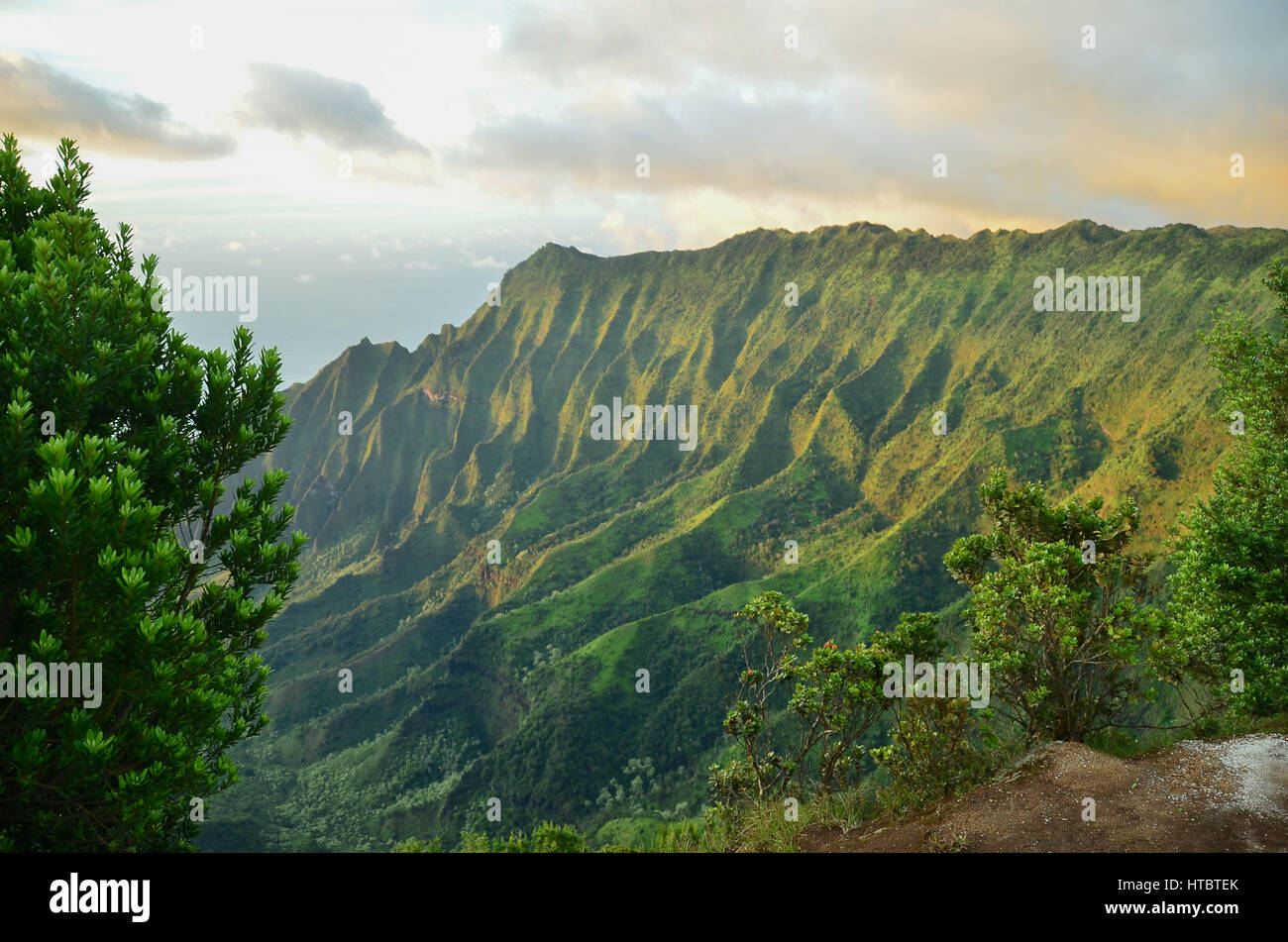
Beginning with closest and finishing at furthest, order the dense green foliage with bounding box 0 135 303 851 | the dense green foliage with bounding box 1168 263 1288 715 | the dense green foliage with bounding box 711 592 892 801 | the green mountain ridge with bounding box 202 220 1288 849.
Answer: the dense green foliage with bounding box 0 135 303 851 < the dense green foliage with bounding box 711 592 892 801 < the dense green foliage with bounding box 1168 263 1288 715 < the green mountain ridge with bounding box 202 220 1288 849

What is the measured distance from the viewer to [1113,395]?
92125mm

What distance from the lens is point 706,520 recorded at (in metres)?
113

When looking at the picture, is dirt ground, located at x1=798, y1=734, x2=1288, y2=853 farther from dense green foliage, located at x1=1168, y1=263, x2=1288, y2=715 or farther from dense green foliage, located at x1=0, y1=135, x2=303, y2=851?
dense green foliage, located at x1=0, y1=135, x2=303, y2=851

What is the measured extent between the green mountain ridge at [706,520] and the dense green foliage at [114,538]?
61.6m

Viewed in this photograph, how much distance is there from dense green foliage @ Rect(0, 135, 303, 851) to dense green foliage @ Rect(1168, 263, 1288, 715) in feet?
53.2

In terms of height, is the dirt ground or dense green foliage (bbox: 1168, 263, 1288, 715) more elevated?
dense green foliage (bbox: 1168, 263, 1288, 715)

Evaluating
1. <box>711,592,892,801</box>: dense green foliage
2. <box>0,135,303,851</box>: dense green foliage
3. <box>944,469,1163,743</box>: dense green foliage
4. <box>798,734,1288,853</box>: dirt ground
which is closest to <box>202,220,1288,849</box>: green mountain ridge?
<box>711,592,892,801</box>: dense green foliage

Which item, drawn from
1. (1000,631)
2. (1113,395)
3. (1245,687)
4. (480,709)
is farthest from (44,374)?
(1113,395)

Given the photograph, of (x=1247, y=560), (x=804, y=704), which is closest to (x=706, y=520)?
(x=1247, y=560)

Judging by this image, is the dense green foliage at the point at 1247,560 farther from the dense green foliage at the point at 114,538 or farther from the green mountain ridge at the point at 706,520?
the green mountain ridge at the point at 706,520

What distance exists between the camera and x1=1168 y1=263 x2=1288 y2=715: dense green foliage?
1380 centimetres

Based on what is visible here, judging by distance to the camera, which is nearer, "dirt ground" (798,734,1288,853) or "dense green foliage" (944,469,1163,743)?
"dirt ground" (798,734,1288,853)

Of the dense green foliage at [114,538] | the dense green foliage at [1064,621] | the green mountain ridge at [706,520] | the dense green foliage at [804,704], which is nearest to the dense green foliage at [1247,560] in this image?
the dense green foliage at [1064,621]

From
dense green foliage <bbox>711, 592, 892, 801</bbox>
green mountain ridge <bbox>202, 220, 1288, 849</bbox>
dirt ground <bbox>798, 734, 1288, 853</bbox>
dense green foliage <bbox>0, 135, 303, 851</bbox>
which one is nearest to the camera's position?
dense green foliage <bbox>0, 135, 303, 851</bbox>
